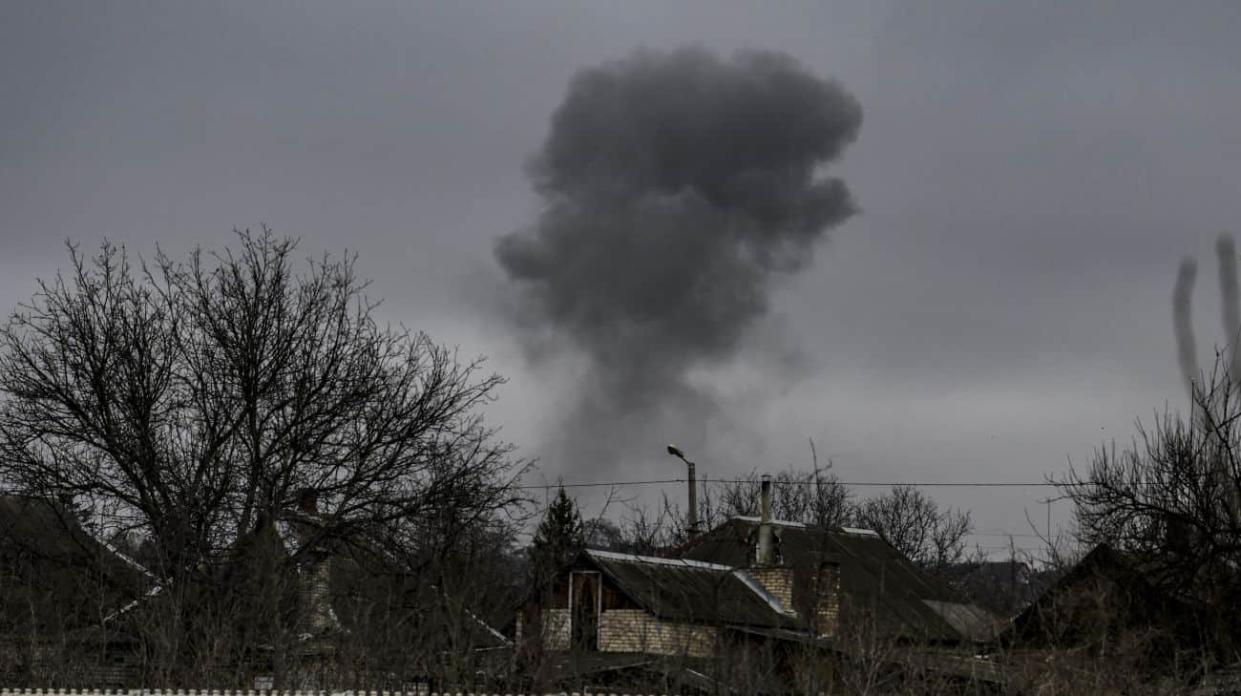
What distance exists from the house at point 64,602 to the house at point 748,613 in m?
5.90

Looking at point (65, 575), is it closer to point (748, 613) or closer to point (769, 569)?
point (748, 613)

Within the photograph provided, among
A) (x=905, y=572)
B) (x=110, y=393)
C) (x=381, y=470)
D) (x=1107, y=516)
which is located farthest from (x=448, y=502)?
(x=905, y=572)

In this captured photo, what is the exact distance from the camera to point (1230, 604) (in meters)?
24.6

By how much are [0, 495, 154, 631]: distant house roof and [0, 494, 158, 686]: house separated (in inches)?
0.6

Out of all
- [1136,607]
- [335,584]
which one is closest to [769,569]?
[1136,607]

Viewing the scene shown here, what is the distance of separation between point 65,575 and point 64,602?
71.0 inches

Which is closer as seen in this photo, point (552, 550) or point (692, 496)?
point (552, 550)

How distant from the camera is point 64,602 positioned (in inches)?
858

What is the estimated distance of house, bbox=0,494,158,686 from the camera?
16984mm

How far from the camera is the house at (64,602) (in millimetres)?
16984

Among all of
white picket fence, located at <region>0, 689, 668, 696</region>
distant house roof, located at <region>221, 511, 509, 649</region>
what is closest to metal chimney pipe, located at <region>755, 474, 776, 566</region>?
distant house roof, located at <region>221, 511, 509, 649</region>

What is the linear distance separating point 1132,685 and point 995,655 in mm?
1767

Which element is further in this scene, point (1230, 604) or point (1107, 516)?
point (1107, 516)

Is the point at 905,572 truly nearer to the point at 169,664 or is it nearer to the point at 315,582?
the point at 315,582
